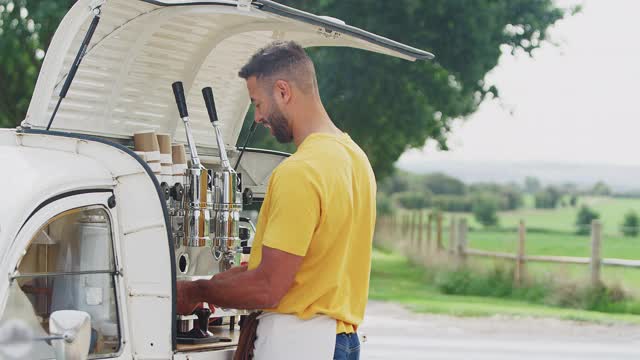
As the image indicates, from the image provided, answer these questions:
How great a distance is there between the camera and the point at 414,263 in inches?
1093

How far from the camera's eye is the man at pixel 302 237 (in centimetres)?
391

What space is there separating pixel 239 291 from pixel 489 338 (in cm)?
1197

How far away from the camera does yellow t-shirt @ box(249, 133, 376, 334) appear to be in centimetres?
389

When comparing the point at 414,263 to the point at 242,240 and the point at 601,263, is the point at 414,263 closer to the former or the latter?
the point at 601,263

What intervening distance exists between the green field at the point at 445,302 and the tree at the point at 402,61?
9.71 feet

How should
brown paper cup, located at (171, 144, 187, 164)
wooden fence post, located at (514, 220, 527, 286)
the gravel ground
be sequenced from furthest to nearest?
wooden fence post, located at (514, 220, 527, 286)
the gravel ground
brown paper cup, located at (171, 144, 187, 164)

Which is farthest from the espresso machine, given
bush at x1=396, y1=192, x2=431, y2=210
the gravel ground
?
bush at x1=396, y1=192, x2=431, y2=210

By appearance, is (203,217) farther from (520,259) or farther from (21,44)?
(520,259)

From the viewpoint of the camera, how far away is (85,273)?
4008mm

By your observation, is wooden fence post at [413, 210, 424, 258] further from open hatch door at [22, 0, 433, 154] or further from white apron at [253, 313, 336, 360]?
white apron at [253, 313, 336, 360]

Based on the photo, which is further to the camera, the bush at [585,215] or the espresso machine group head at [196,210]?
the bush at [585,215]

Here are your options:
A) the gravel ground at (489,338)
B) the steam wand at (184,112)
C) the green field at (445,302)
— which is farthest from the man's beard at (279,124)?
the green field at (445,302)

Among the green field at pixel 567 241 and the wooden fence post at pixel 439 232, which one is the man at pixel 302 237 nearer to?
the green field at pixel 567 241

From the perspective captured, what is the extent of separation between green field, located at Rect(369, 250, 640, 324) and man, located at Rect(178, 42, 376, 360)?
44.6 ft
